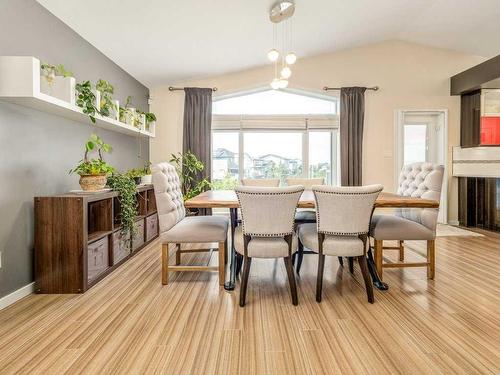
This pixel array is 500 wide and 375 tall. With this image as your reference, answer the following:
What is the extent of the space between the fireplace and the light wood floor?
2644 millimetres

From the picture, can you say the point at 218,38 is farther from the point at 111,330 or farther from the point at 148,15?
the point at 111,330

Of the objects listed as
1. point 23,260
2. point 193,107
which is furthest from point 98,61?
point 23,260

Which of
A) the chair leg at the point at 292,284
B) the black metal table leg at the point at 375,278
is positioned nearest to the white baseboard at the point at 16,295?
the chair leg at the point at 292,284

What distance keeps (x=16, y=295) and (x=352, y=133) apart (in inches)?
196

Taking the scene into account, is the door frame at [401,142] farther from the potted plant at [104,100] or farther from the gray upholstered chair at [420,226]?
the potted plant at [104,100]

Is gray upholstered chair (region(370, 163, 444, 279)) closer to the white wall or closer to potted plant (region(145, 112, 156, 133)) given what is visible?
the white wall

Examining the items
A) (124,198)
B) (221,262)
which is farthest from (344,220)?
(124,198)

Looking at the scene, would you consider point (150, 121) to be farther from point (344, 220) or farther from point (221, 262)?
point (344, 220)

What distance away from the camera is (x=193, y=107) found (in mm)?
5520

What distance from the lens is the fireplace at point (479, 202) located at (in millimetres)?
4984

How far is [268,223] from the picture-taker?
2.32 metres

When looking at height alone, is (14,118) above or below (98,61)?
below

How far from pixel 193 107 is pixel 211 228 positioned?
325 cm

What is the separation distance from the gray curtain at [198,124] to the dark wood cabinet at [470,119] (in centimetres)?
433
